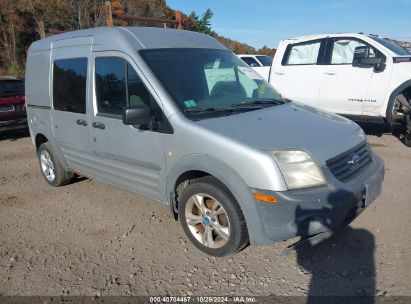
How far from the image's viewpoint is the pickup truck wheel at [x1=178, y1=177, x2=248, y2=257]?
10.2 feet

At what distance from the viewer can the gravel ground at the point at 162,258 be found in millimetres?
3027

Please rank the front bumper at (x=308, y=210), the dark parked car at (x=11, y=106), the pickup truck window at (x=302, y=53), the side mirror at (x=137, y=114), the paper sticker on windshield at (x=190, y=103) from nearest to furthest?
the front bumper at (x=308, y=210), the side mirror at (x=137, y=114), the paper sticker on windshield at (x=190, y=103), the pickup truck window at (x=302, y=53), the dark parked car at (x=11, y=106)

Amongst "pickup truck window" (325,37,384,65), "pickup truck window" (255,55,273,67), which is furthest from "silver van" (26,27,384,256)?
"pickup truck window" (255,55,273,67)

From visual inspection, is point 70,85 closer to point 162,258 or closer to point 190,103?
point 190,103

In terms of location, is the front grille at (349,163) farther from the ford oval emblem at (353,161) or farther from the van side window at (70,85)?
the van side window at (70,85)

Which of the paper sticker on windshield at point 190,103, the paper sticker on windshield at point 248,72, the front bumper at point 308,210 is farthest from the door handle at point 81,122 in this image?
the front bumper at point 308,210

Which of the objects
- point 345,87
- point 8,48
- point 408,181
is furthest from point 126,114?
point 8,48

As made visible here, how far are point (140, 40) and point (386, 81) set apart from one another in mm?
5034

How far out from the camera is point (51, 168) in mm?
5453

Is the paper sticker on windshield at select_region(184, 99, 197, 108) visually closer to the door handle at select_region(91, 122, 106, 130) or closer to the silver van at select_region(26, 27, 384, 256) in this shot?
the silver van at select_region(26, 27, 384, 256)

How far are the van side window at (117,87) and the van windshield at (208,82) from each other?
0.22 meters

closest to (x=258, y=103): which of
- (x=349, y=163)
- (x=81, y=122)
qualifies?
(x=349, y=163)

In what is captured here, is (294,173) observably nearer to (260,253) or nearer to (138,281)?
(260,253)

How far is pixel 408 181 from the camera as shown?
507 centimetres
